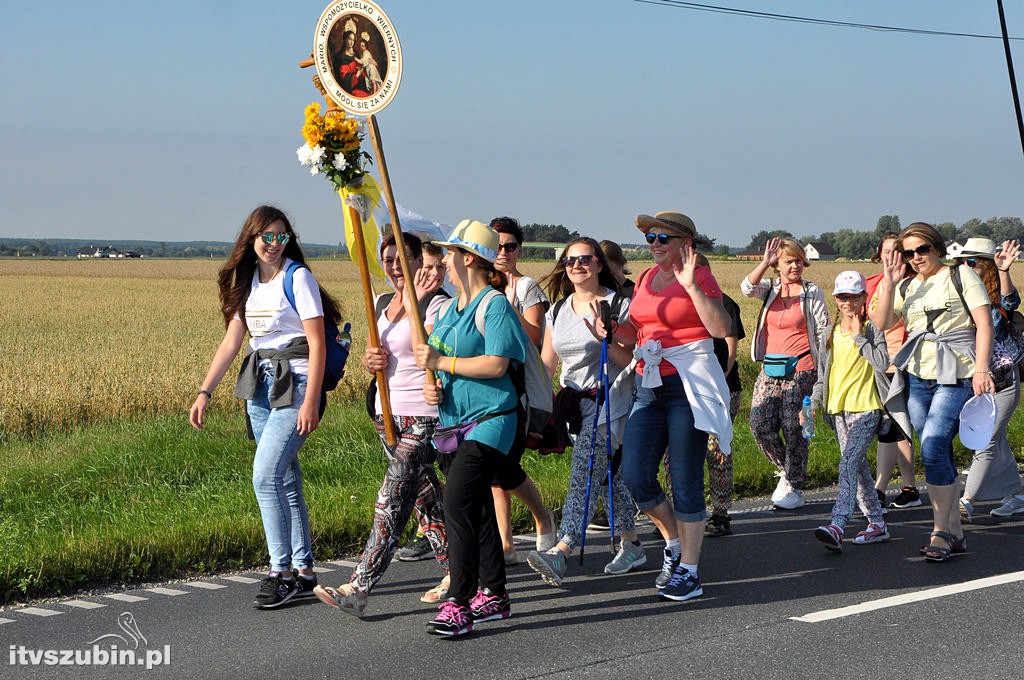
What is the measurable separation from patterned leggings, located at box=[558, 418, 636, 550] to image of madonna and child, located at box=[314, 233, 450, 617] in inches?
26.5

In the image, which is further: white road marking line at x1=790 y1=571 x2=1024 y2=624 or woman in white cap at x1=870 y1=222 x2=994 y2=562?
woman in white cap at x1=870 y1=222 x2=994 y2=562

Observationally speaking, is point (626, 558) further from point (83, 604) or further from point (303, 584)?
point (83, 604)

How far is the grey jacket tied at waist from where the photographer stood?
5543 mm

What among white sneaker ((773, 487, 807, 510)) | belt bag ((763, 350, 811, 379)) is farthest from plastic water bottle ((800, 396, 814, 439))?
white sneaker ((773, 487, 807, 510))

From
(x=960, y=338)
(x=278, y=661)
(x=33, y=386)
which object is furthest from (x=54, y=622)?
(x=33, y=386)

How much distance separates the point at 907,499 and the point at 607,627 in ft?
12.0

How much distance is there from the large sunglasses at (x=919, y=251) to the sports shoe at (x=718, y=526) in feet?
6.18

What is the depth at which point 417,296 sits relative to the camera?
19.4ft

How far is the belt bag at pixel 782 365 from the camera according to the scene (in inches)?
323

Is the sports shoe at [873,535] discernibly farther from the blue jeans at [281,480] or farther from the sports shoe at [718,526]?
the blue jeans at [281,480]

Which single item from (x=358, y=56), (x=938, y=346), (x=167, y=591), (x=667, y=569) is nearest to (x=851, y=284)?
(x=938, y=346)

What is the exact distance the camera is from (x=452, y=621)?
4.97 meters

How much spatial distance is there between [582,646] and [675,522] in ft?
4.13

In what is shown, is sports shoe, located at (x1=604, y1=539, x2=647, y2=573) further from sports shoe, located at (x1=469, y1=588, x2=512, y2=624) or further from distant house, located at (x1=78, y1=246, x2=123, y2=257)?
distant house, located at (x1=78, y1=246, x2=123, y2=257)
